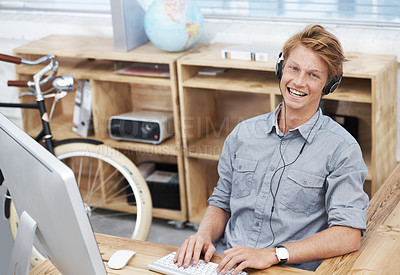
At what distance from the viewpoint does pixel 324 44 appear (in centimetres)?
163

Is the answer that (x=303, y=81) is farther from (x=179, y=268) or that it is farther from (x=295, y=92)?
(x=179, y=268)

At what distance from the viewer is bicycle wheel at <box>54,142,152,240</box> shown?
2.71 metres

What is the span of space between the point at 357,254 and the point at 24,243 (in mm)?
872

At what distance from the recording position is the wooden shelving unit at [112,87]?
9.21 ft

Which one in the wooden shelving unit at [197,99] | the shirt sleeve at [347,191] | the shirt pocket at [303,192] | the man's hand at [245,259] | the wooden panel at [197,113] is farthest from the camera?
the wooden panel at [197,113]

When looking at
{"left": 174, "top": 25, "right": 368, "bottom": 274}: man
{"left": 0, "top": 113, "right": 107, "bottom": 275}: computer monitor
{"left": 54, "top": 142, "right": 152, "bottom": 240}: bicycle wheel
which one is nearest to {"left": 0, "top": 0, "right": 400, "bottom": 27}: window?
{"left": 54, "top": 142, "right": 152, "bottom": 240}: bicycle wheel

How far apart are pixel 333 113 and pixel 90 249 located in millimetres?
1954

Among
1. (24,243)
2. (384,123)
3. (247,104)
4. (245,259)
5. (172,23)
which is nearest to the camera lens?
(24,243)

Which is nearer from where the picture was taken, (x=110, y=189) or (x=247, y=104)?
(x=247, y=104)

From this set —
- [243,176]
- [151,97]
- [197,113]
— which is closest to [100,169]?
[151,97]

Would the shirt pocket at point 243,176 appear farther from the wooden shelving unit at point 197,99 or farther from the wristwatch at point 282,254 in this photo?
the wooden shelving unit at point 197,99

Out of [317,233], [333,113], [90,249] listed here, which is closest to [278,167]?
[317,233]

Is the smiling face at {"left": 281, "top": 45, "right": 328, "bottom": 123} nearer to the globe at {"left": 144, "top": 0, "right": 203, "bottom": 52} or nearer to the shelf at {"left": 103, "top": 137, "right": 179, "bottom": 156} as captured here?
the globe at {"left": 144, "top": 0, "right": 203, "bottom": 52}

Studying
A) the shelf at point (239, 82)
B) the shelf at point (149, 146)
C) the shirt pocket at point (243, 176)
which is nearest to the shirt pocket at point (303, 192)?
the shirt pocket at point (243, 176)
